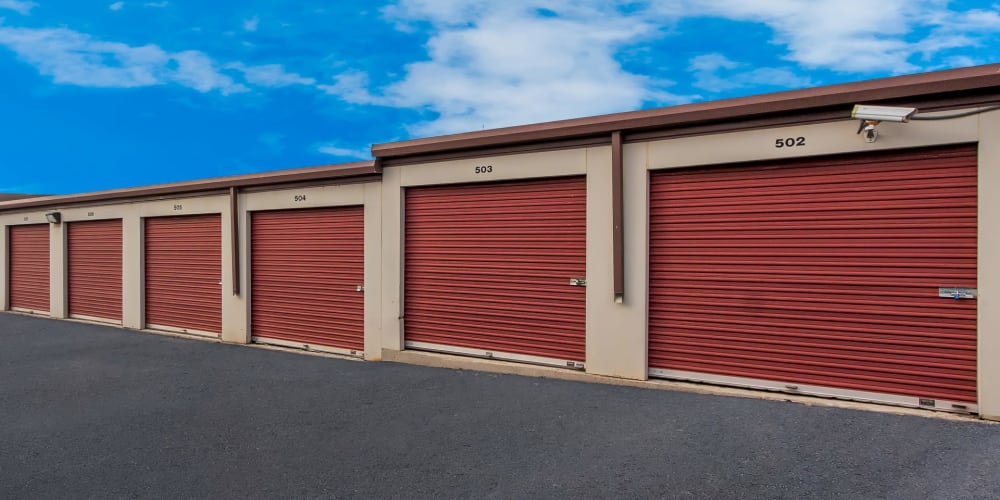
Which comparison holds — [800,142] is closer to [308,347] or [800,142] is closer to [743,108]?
[743,108]

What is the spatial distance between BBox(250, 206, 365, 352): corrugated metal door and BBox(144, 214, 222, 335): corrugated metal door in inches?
51.8

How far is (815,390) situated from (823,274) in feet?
4.24

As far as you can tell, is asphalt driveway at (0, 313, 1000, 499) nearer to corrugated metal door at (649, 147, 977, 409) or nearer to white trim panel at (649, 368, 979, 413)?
white trim panel at (649, 368, 979, 413)

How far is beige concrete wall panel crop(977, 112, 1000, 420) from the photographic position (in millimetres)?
5230

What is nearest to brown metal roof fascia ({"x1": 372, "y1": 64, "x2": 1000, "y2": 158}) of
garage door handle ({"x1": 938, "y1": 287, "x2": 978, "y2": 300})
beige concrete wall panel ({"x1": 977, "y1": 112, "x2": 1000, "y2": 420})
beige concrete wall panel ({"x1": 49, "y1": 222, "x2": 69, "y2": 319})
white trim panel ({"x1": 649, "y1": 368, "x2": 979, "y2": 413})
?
beige concrete wall panel ({"x1": 977, "y1": 112, "x2": 1000, "y2": 420})

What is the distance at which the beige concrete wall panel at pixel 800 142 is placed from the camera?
5434 mm

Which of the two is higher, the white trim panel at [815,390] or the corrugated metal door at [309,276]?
the corrugated metal door at [309,276]

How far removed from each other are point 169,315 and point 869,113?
13860 millimetres

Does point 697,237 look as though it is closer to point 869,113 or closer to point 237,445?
point 869,113

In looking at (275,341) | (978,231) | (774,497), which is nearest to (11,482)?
(774,497)

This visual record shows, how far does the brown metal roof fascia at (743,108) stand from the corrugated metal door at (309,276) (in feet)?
8.46

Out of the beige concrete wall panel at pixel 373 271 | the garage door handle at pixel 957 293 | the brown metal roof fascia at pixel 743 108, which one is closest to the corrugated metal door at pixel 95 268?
the beige concrete wall panel at pixel 373 271

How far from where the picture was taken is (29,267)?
16656 millimetres

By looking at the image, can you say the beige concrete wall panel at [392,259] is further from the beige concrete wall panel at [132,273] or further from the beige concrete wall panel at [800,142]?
the beige concrete wall panel at [132,273]
